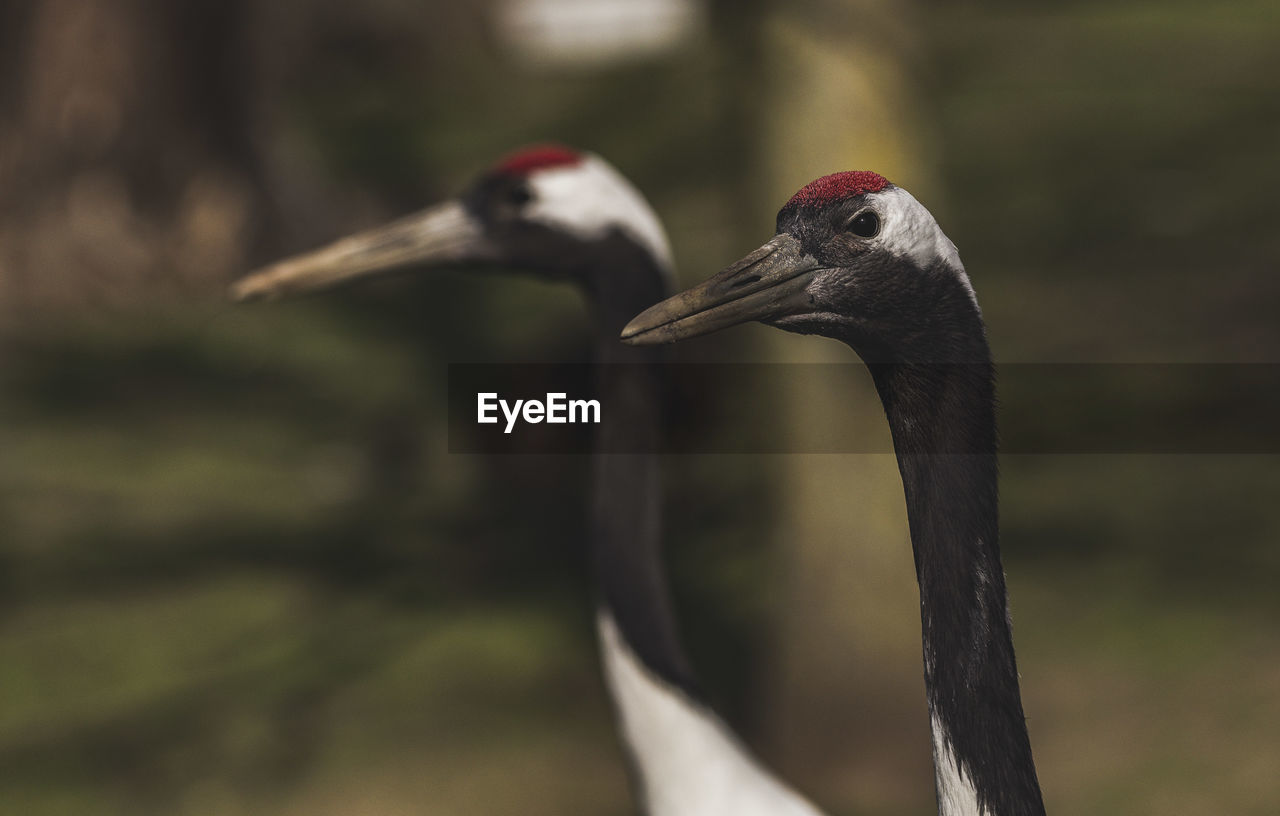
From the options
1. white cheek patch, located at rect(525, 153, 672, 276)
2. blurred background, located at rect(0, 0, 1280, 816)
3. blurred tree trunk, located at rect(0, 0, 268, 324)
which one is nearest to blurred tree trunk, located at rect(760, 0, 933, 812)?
blurred background, located at rect(0, 0, 1280, 816)

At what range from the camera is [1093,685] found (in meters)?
5.30

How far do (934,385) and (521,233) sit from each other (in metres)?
1.84

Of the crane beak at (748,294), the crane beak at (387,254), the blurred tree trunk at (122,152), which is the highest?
the blurred tree trunk at (122,152)

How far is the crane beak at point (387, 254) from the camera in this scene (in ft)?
11.5

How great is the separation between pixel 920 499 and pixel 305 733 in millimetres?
4157

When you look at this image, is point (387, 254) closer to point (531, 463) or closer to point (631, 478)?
point (631, 478)

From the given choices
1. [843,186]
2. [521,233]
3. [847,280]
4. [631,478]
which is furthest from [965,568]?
[521,233]

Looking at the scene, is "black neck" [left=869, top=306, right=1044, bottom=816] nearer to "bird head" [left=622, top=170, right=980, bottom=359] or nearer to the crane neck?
"bird head" [left=622, top=170, right=980, bottom=359]

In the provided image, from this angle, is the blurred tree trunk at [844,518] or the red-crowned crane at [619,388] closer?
the red-crowned crane at [619,388]

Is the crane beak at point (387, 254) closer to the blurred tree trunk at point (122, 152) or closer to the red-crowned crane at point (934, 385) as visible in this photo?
the red-crowned crane at point (934, 385)

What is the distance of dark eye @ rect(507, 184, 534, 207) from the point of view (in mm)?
3602

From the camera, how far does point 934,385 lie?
198 centimetres

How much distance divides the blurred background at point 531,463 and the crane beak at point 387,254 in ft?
3.78
